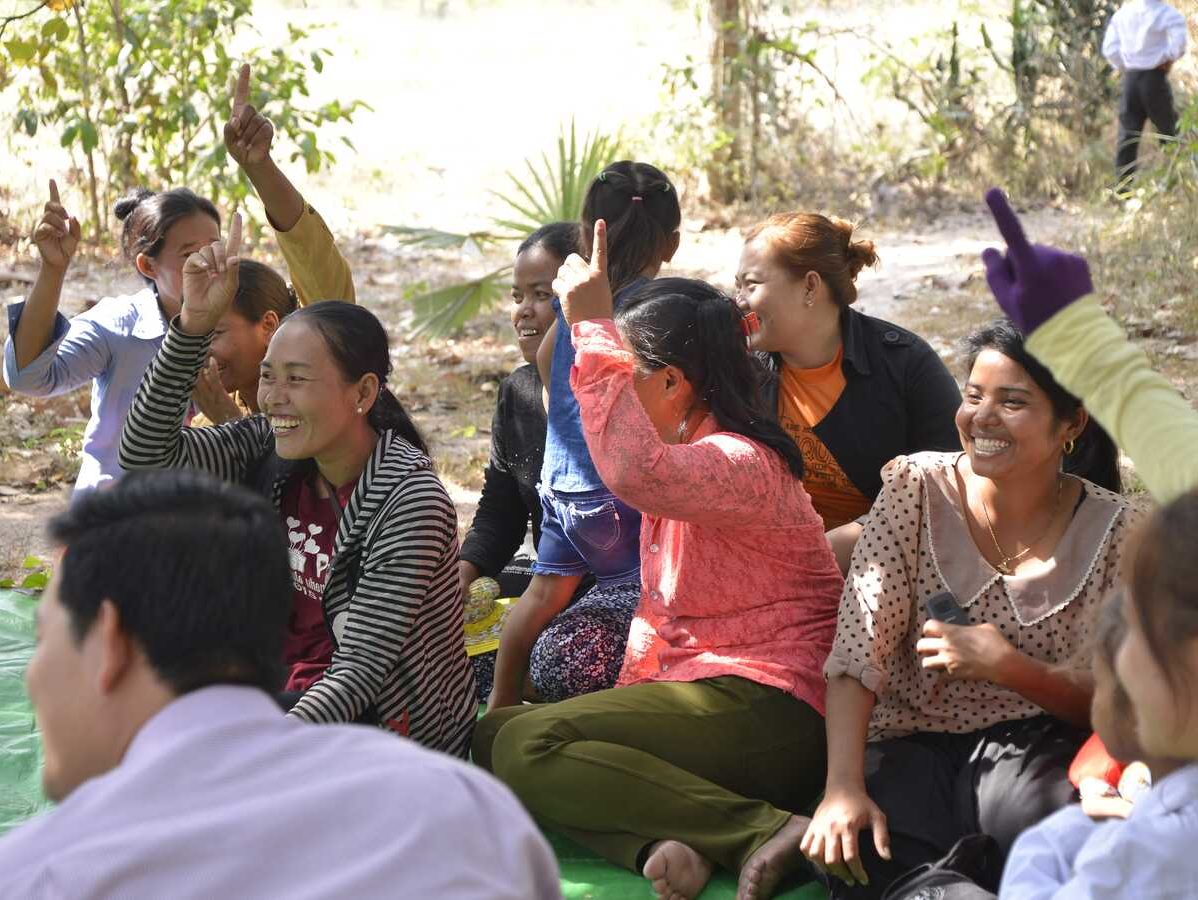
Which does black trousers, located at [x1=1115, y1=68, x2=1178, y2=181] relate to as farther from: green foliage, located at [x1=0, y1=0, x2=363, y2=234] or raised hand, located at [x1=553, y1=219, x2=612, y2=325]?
raised hand, located at [x1=553, y1=219, x2=612, y2=325]

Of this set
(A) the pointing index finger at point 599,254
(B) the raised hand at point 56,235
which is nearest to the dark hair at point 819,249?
(A) the pointing index finger at point 599,254

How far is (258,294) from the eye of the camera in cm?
397

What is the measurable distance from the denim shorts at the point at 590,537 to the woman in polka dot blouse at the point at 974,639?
713 mm

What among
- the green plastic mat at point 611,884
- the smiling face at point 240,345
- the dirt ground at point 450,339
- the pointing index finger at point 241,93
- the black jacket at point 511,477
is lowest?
the dirt ground at point 450,339

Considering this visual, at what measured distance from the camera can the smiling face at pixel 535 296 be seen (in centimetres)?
414

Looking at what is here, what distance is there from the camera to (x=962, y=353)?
3088 millimetres

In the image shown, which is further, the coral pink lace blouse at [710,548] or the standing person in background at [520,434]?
the standing person in background at [520,434]

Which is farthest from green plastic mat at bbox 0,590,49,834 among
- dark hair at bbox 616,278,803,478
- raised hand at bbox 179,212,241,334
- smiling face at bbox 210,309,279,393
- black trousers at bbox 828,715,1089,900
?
black trousers at bbox 828,715,1089,900

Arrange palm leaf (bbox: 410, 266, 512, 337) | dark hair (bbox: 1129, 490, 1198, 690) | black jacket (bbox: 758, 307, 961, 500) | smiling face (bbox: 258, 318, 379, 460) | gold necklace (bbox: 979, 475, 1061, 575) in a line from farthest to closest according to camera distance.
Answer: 1. palm leaf (bbox: 410, 266, 512, 337)
2. black jacket (bbox: 758, 307, 961, 500)
3. smiling face (bbox: 258, 318, 379, 460)
4. gold necklace (bbox: 979, 475, 1061, 575)
5. dark hair (bbox: 1129, 490, 1198, 690)

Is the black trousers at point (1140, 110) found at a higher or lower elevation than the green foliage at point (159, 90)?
lower

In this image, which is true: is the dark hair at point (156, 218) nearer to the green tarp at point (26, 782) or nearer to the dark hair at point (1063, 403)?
the green tarp at point (26, 782)

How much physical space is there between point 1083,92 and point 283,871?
32.4 feet

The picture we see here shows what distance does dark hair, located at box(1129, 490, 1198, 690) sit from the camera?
67.6 inches

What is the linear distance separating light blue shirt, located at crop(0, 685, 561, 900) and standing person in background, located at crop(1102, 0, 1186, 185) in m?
8.47
